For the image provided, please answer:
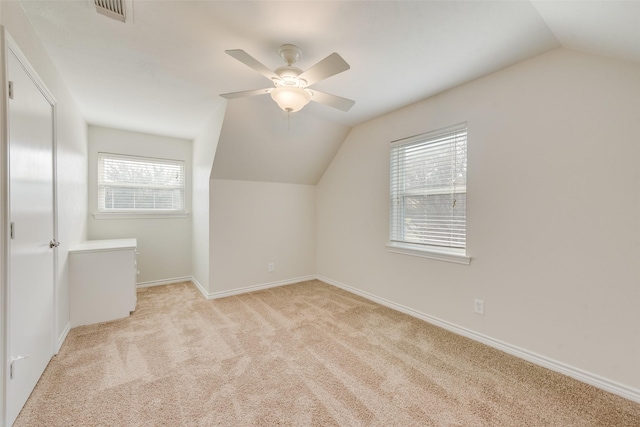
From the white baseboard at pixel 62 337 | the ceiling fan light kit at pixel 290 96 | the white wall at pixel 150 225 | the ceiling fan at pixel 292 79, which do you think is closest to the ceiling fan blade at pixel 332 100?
the ceiling fan at pixel 292 79

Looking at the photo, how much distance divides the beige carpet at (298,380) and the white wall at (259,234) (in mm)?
965

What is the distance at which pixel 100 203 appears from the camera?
12.0ft

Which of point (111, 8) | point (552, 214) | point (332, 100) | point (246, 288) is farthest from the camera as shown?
point (246, 288)

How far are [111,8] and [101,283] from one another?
2.52 meters

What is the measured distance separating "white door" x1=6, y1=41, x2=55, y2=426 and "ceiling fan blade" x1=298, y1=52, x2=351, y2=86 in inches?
63.3

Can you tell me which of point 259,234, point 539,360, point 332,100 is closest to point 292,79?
point 332,100

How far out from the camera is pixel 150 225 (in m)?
4.01

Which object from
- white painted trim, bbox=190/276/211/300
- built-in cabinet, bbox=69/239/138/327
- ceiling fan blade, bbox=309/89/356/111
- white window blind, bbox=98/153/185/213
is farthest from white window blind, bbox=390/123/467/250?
white window blind, bbox=98/153/185/213

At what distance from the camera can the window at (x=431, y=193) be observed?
2508 millimetres

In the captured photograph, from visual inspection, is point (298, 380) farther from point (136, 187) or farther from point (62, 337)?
point (136, 187)

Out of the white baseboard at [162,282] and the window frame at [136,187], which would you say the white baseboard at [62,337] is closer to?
the white baseboard at [162,282]

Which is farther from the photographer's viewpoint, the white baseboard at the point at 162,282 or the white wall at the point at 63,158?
the white baseboard at the point at 162,282

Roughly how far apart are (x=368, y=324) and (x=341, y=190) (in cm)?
193

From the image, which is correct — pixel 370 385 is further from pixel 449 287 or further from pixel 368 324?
pixel 449 287
